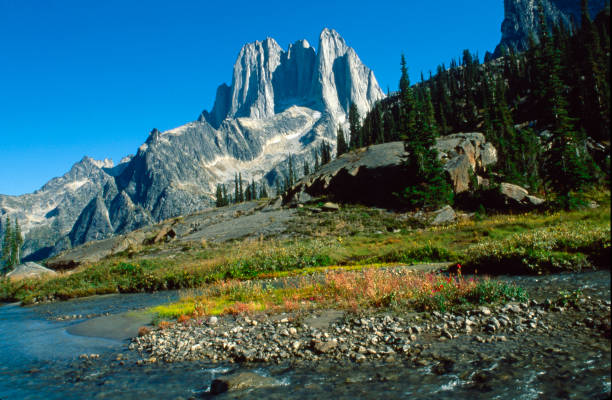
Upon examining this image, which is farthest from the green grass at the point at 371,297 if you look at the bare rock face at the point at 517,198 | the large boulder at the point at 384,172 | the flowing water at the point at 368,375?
the large boulder at the point at 384,172

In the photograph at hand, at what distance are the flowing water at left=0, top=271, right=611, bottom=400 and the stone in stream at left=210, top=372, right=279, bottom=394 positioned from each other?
0.18 meters

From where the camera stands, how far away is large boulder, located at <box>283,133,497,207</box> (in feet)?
175

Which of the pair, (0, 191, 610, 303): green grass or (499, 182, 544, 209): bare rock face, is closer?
(0, 191, 610, 303): green grass

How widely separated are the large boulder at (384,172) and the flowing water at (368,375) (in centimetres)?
4313

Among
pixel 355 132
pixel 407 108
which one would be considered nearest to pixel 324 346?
pixel 407 108

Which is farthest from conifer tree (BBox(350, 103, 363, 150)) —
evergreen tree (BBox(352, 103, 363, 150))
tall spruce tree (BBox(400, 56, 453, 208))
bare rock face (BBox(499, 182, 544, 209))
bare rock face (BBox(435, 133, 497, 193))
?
bare rock face (BBox(499, 182, 544, 209))

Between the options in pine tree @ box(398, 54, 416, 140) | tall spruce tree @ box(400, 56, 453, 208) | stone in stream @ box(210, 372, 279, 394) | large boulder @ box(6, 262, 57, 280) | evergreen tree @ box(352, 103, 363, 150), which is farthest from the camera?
evergreen tree @ box(352, 103, 363, 150)

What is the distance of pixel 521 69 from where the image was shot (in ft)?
427

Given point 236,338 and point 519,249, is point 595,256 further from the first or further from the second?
point 236,338

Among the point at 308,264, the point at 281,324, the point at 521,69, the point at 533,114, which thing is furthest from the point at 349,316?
the point at 521,69

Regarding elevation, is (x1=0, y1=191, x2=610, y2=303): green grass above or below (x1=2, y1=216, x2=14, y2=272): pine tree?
below

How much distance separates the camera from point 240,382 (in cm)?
782

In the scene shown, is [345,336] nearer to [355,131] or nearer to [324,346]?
[324,346]

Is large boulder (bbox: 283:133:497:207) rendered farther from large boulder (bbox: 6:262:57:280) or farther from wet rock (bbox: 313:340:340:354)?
wet rock (bbox: 313:340:340:354)
